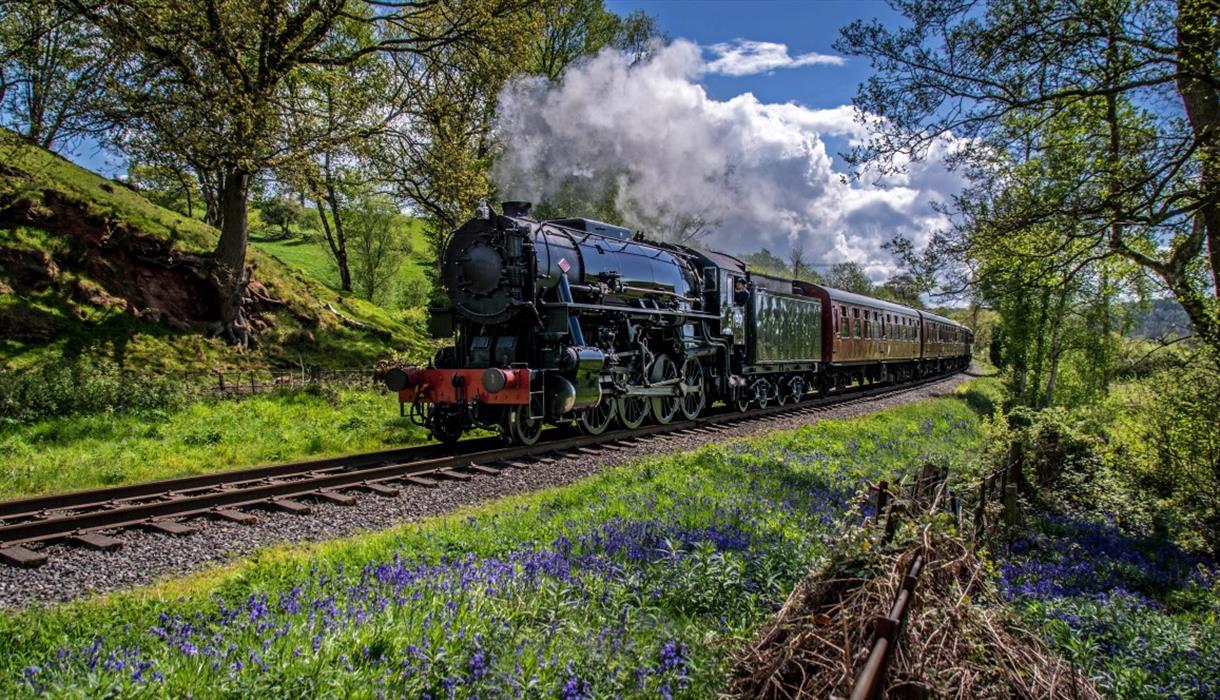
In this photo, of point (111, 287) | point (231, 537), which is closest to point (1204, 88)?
point (231, 537)

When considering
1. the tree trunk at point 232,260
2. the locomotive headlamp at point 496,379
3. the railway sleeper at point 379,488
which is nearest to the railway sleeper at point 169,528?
the railway sleeper at point 379,488

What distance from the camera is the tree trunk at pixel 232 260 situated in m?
17.7

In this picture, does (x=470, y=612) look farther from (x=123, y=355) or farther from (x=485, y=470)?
(x=123, y=355)

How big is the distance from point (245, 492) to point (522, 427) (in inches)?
183

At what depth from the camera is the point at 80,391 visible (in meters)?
12.2

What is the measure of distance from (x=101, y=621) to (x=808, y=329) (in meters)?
19.4

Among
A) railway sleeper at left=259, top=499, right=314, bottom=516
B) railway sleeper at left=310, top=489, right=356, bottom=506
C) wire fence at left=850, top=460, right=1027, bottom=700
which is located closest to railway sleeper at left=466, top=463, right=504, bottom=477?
railway sleeper at left=310, top=489, right=356, bottom=506

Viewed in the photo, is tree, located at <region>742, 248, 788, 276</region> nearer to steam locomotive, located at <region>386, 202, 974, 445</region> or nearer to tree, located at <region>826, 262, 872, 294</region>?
tree, located at <region>826, 262, 872, 294</region>

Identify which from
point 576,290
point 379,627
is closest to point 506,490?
point 576,290

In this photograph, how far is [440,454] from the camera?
1106 cm

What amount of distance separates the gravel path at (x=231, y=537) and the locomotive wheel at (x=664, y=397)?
4142 mm

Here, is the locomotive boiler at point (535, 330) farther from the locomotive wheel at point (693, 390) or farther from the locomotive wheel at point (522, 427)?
the locomotive wheel at point (693, 390)

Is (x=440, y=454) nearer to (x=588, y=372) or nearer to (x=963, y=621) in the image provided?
(x=588, y=372)

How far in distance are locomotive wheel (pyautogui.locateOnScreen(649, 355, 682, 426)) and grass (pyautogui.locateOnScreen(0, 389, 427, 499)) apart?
4655 mm
